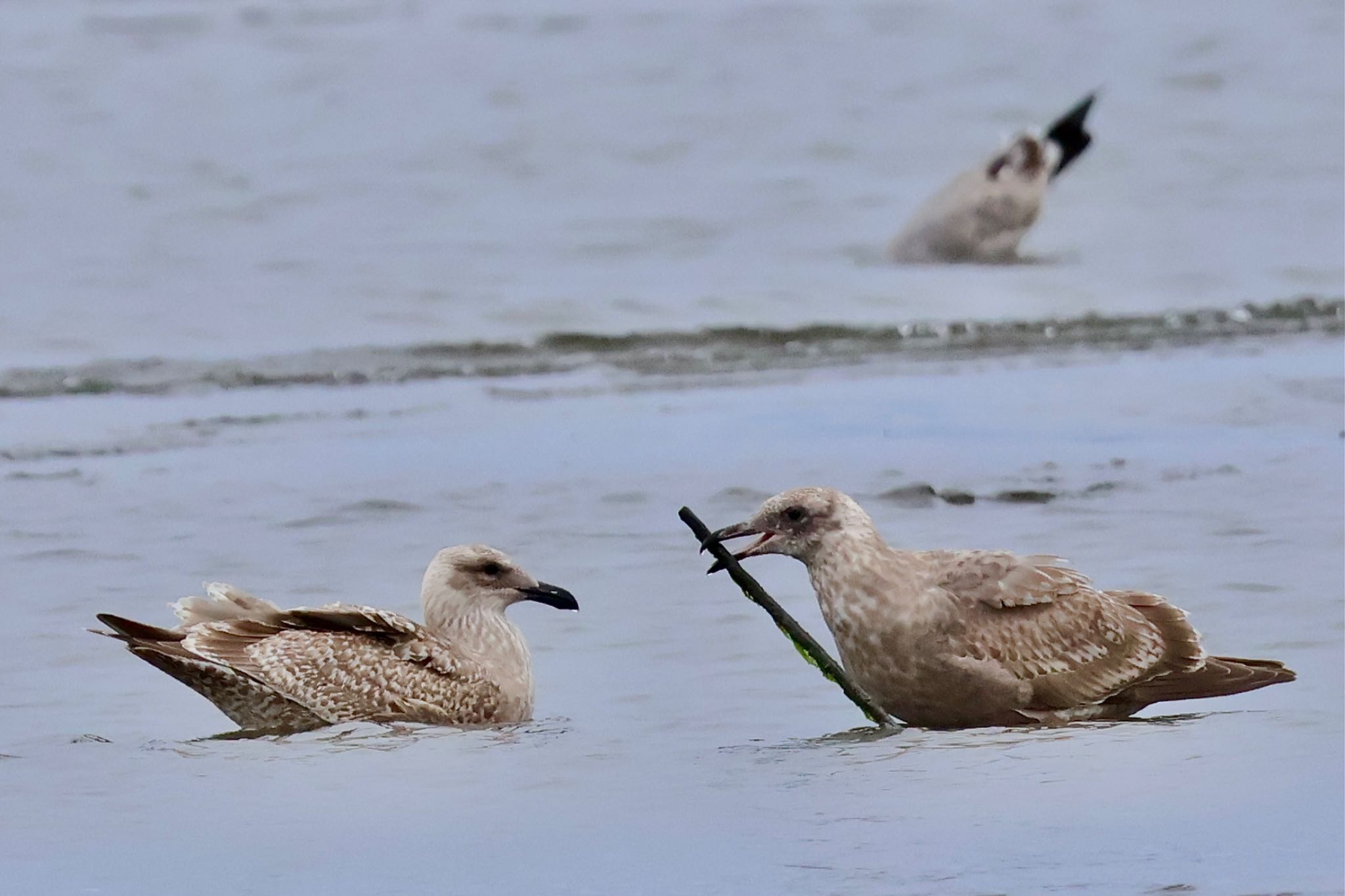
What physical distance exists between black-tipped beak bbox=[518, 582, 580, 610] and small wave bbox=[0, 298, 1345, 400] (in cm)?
510

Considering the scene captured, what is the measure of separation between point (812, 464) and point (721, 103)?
1154cm

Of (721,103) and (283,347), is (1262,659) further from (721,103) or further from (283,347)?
(721,103)

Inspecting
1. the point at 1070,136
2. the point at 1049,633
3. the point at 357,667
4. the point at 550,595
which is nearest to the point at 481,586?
the point at 550,595

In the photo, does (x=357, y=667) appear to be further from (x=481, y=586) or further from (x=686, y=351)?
(x=686, y=351)

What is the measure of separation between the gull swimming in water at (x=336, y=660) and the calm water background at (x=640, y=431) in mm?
154

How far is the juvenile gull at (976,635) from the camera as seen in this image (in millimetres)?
6508

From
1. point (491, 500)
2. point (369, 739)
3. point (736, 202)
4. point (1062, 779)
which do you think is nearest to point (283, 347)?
point (491, 500)

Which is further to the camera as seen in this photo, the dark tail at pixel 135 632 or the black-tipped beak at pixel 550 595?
the black-tipped beak at pixel 550 595

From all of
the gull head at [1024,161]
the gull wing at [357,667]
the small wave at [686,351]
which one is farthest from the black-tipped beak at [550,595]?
the gull head at [1024,161]

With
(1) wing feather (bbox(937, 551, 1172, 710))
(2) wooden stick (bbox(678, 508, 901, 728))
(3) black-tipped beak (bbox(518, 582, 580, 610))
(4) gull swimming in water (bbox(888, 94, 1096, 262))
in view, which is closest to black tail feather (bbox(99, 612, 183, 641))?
(3) black-tipped beak (bbox(518, 582, 580, 610))

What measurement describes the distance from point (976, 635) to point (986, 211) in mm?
9815

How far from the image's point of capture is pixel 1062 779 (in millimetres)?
5969

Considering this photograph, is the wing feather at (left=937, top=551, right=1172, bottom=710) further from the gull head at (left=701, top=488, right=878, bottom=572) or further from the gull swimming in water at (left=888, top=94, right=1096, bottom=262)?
the gull swimming in water at (left=888, top=94, right=1096, bottom=262)

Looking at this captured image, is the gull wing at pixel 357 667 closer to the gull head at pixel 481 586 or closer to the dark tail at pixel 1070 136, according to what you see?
the gull head at pixel 481 586
